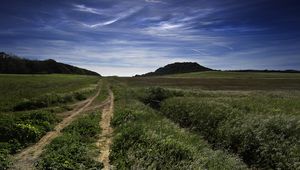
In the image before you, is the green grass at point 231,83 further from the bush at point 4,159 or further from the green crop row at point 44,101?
the bush at point 4,159

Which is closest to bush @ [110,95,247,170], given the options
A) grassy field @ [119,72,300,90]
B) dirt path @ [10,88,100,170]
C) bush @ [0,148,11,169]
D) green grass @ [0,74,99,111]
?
dirt path @ [10,88,100,170]

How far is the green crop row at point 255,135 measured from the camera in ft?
46.1

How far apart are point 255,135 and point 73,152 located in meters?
8.76

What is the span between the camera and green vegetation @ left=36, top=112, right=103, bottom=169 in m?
12.9

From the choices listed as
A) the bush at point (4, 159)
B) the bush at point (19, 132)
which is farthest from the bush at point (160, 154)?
the bush at point (19, 132)

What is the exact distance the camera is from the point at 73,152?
48.2 ft

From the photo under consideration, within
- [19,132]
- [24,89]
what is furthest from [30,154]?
[24,89]

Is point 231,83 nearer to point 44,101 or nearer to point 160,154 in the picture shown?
point 44,101

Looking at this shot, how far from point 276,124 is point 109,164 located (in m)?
8.99

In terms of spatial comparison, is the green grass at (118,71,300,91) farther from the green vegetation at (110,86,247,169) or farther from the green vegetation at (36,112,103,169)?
the green vegetation at (110,86,247,169)

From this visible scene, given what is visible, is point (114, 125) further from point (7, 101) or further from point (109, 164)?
point (7, 101)

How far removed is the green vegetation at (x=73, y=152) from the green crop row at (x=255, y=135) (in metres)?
6.83

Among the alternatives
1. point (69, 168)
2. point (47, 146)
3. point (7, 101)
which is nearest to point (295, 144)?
point (69, 168)

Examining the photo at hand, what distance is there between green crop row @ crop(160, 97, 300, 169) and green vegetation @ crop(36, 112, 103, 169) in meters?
6.83
